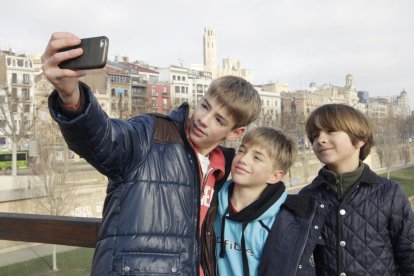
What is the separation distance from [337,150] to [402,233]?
0.41 m

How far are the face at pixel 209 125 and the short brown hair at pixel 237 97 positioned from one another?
0.9 inches

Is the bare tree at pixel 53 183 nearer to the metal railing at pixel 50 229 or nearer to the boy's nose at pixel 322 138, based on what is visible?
the metal railing at pixel 50 229

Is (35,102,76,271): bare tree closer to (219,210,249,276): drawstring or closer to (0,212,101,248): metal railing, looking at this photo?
(0,212,101,248): metal railing

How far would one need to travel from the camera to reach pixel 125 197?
1.47m

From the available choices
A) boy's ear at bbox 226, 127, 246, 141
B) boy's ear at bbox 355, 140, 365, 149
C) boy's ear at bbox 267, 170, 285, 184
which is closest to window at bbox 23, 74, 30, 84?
boy's ear at bbox 226, 127, 246, 141

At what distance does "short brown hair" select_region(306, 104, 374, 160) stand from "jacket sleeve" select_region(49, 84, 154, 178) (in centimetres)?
74

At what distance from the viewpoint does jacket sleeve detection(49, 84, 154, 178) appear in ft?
4.18

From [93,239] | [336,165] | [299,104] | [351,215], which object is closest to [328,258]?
[351,215]

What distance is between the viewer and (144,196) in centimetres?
149

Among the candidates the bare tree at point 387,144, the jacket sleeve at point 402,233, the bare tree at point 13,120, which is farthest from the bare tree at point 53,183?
the bare tree at point 387,144

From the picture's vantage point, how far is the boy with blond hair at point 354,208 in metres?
1.77

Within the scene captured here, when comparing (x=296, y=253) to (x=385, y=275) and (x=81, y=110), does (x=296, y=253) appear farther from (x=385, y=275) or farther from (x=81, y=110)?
(x=81, y=110)

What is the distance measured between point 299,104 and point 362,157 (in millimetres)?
63393

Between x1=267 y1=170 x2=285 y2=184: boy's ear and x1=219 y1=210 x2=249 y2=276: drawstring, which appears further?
x1=267 y1=170 x2=285 y2=184: boy's ear
